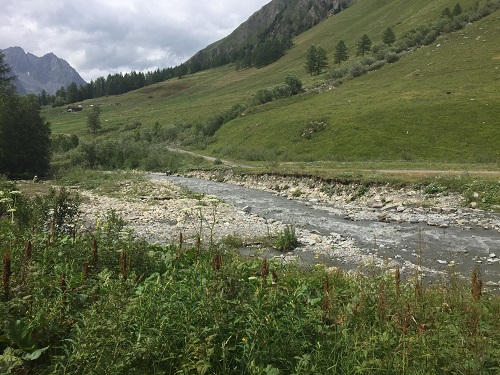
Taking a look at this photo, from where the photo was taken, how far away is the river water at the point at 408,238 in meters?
13.8

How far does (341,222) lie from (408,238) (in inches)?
181

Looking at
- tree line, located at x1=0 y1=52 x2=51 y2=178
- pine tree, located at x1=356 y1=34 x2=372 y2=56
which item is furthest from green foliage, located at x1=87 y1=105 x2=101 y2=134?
pine tree, located at x1=356 y1=34 x2=372 y2=56

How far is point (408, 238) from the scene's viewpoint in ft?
58.2

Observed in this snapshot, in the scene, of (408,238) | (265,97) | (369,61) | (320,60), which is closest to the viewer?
(408,238)

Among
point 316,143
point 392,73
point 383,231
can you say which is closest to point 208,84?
point 392,73

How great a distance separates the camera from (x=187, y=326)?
4703 millimetres

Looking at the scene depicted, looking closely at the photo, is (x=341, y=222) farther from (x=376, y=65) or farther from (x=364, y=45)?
(x=364, y=45)

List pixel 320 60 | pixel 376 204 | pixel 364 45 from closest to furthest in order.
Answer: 1. pixel 376 204
2. pixel 364 45
3. pixel 320 60

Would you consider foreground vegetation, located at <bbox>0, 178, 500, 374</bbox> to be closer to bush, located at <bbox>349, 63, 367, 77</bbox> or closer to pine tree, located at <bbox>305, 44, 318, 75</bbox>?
bush, located at <bbox>349, 63, 367, 77</bbox>

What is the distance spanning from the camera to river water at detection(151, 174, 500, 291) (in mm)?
13773

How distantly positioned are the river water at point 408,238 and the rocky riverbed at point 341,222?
38 millimetres

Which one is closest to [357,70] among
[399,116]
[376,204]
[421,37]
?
[421,37]

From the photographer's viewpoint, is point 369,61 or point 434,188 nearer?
point 434,188

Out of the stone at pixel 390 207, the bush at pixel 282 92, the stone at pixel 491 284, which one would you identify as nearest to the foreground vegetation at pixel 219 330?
the stone at pixel 491 284
